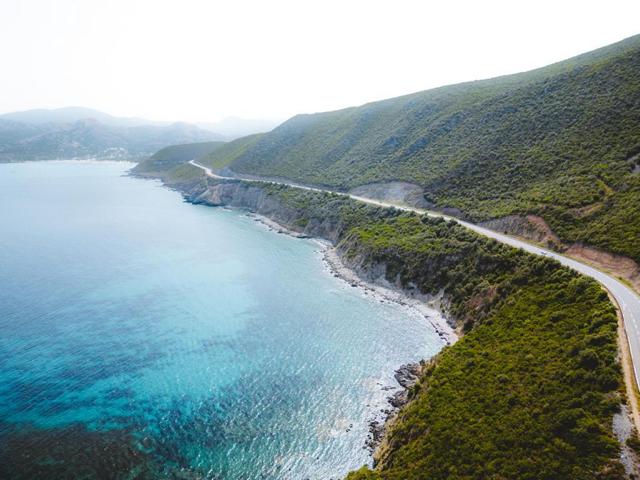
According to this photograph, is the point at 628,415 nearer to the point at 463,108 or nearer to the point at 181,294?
the point at 181,294

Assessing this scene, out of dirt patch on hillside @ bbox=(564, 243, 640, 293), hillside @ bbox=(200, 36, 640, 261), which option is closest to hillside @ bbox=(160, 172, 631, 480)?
dirt patch on hillside @ bbox=(564, 243, 640, 293)

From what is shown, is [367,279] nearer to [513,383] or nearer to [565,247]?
[565,247]

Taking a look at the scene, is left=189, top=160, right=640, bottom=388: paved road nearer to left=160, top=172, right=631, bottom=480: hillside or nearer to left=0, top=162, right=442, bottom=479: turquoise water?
left=160, top=172, right=631, bottom=480: hillside

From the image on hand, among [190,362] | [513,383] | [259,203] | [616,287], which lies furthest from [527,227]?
[259,203]

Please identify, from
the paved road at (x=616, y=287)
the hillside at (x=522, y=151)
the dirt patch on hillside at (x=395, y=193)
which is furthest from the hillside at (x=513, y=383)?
the dirt patch on hillside at (x=395, y=193)

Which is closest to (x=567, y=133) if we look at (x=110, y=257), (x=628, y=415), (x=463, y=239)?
(x=463, y=239)

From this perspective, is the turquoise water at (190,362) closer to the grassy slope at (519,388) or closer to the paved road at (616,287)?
the grassy slope at (519,388)
